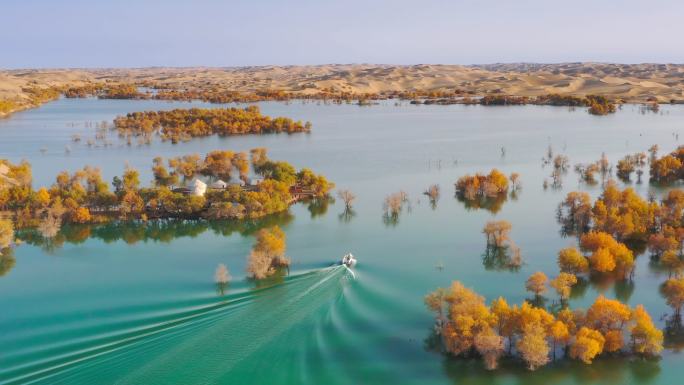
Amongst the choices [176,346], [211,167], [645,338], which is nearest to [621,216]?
[645,338]

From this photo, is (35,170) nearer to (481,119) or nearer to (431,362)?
(431,362)

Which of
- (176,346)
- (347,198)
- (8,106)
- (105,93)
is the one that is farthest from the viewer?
(105,93)

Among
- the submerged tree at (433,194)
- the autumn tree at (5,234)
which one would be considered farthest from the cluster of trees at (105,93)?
the autumn tree at (5,234)

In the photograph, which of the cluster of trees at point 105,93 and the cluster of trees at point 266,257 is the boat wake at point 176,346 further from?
the cluster of trees at point 105,93

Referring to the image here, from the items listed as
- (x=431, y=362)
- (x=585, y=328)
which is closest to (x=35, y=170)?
(x=431, y=362)

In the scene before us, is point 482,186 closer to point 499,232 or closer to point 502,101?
point 499,232

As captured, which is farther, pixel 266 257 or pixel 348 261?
pixel 348 261

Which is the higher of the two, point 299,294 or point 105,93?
point 105,93
